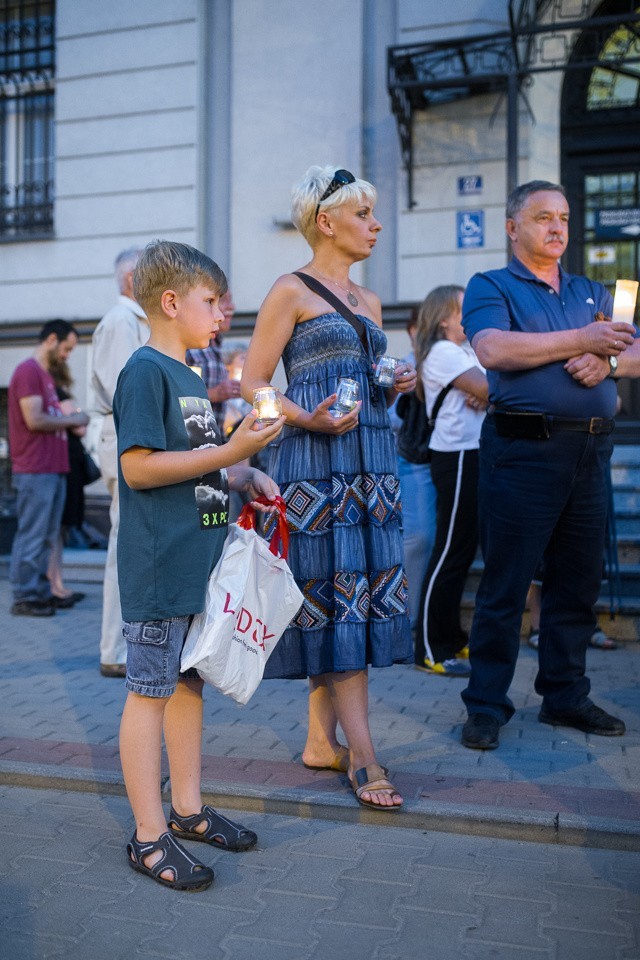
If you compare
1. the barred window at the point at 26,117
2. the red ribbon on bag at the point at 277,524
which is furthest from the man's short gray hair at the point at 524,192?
the barred window at the point at 26,117

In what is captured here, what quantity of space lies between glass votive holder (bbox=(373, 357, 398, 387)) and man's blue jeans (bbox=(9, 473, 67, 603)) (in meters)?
4.47

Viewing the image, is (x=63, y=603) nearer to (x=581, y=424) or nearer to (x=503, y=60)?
(x=581, y=424)

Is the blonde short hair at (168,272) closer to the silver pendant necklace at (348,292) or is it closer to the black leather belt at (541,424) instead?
the silver pendant necklace at (348,292)

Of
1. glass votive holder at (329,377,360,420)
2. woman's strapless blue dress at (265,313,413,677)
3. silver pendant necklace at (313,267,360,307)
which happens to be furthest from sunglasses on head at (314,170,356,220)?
glass votive holder at (329,377,360,420)

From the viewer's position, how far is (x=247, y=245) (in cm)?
980

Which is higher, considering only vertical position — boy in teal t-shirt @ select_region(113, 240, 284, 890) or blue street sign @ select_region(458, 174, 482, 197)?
blue street sign @ select_region(458, 174, 482, 197)

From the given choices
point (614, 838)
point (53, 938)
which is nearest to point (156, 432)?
point (53, 938)

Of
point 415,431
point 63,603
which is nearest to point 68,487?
point 63,603

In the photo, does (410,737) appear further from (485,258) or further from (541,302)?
(485,258)

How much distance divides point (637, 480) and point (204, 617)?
595cm

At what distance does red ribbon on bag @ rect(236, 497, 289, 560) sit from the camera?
3021mm

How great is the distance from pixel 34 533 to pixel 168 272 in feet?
15.7

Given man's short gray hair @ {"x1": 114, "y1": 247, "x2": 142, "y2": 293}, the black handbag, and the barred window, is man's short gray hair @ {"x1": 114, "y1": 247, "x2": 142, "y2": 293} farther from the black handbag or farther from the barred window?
the barred window

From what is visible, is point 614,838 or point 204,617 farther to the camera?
point 614,838
